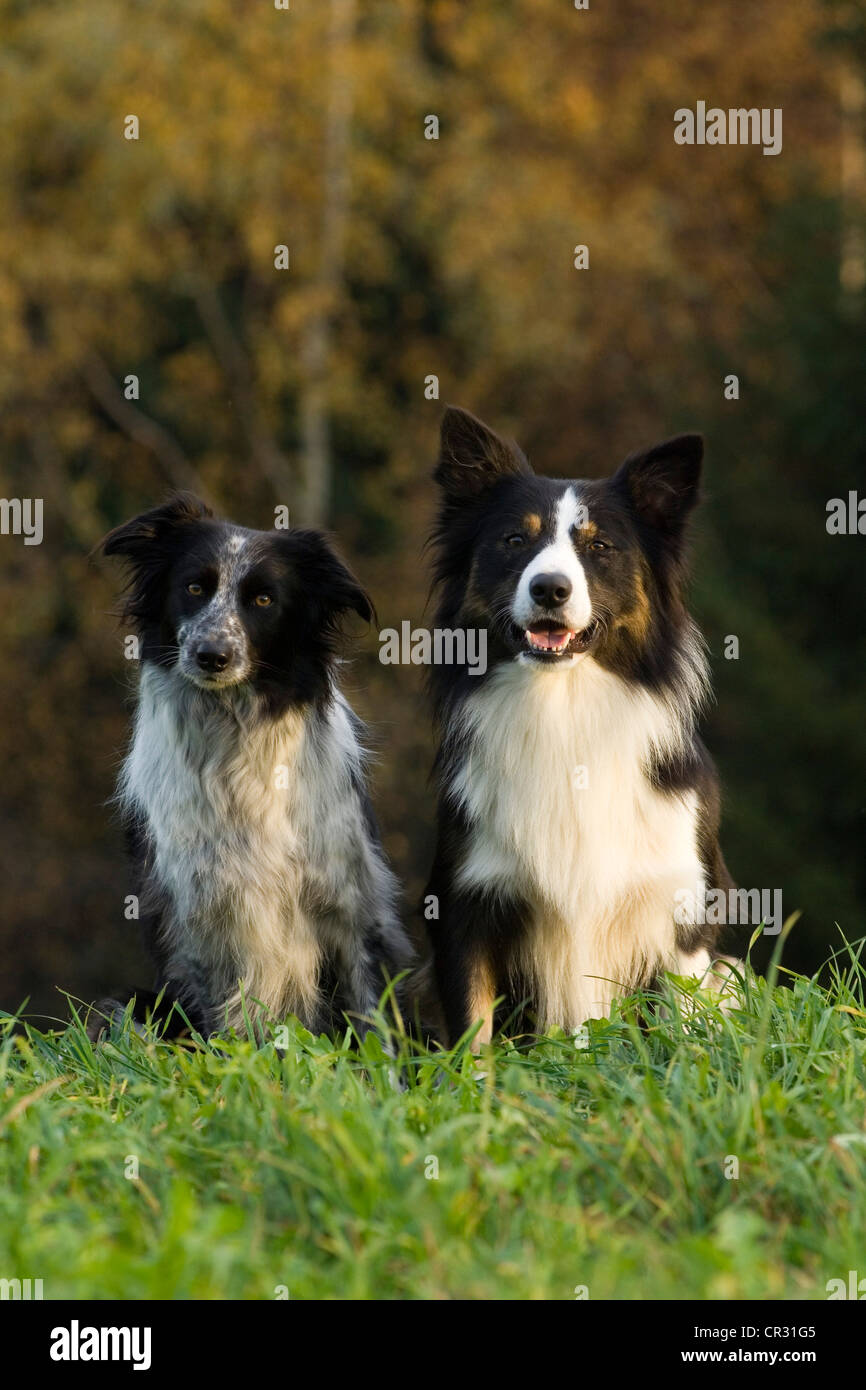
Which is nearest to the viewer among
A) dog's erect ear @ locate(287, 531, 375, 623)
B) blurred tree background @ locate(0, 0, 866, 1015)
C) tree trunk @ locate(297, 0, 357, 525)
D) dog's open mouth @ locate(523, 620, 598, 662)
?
dog's open mouth @ locate(523, 620, 598, 662)

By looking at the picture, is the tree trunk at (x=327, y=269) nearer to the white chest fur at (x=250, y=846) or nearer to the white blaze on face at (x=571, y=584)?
the white chest fur at (x=250, y=846)

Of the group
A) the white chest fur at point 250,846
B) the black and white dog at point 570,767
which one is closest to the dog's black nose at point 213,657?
the white chest fur at point 250,846

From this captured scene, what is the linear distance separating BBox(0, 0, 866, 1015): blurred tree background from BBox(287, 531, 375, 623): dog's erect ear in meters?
9.25

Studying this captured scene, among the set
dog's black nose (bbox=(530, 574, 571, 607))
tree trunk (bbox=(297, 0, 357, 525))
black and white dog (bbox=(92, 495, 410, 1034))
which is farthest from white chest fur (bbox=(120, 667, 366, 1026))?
tree trunk (bbox=(297, 0, 357, 525))

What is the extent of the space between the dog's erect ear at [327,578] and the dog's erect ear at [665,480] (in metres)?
0.96

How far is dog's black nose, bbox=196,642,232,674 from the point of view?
509 cm

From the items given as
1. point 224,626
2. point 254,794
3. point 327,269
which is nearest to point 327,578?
point 224,626

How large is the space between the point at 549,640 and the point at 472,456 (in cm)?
81

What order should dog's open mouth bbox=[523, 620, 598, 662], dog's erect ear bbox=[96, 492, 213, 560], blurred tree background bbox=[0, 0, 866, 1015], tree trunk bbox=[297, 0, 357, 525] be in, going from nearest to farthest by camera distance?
1. dog's open mouth bbox=[523, 620, 598, 662]
2. dog's erect ear bbox=[96, 492, 213, 560]
3. blurred tree background bbox=[0, 0, 866, 1015]
4. tree trunk bbox=[297, 0, 357, 525]

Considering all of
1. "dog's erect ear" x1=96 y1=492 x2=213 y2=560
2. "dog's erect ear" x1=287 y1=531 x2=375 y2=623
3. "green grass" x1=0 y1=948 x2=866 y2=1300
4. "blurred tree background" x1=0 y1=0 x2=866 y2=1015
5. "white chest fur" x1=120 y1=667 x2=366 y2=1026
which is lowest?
"green grass" x1=0 y1=948 x2=866 y2=1300

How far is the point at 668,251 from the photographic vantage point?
1959cm

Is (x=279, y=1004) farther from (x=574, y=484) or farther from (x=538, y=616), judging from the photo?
(x=574, y=484)

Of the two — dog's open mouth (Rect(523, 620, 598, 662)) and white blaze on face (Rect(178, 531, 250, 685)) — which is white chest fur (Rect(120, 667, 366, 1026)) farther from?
dog's open mouth (Rect(523, 620, 598, 662))

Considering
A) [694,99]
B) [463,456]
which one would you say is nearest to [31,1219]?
[463,456]
